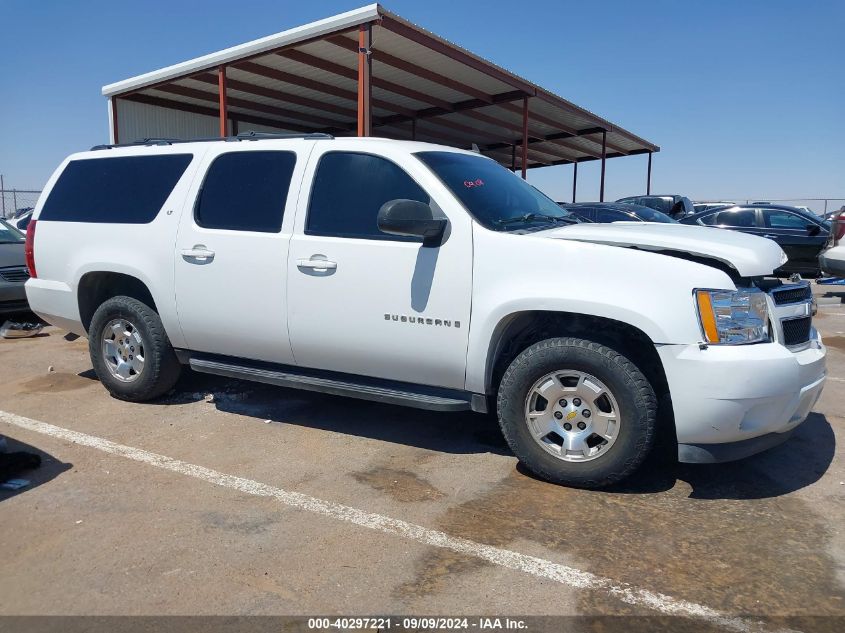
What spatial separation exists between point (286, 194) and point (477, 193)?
1286mm

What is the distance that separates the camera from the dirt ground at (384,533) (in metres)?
2.66

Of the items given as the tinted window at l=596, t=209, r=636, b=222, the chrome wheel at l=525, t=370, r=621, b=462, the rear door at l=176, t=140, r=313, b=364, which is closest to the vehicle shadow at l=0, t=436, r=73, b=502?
the rear door at l=176, t=140, r=313, b=364

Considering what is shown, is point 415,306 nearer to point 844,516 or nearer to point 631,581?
point 631,581

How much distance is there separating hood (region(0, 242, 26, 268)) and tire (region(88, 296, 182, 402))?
4020 mm

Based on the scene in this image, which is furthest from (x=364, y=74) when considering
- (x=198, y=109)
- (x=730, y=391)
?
(x=198, y=109)

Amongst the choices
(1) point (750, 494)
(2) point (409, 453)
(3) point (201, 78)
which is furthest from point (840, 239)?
(3) point (201, 78)

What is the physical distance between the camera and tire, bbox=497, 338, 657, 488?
11.3 feet

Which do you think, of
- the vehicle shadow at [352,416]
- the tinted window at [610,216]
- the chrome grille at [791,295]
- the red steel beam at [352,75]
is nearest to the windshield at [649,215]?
the tinted window at [610,216]

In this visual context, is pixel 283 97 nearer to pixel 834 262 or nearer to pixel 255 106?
pixel 255 106

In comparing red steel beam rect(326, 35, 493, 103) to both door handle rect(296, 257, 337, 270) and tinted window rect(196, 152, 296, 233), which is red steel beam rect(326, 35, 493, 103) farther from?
door handle rect(296, 257, 337, 270)

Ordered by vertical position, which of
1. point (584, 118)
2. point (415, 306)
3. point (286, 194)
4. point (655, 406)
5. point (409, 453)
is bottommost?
point (409, 453)

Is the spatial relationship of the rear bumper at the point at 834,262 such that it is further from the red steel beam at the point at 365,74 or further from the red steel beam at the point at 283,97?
the red steel beam at the point at 283,97

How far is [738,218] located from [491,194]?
36.7 feet

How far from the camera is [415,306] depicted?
13.0ft
